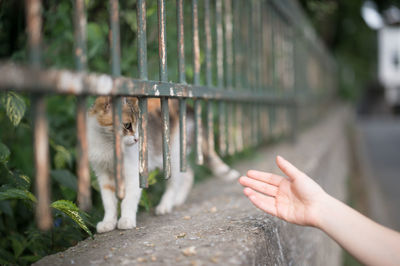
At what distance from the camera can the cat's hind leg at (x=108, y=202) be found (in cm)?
185

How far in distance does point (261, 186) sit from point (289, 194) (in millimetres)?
130

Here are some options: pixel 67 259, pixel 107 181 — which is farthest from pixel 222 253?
pixel 107 181

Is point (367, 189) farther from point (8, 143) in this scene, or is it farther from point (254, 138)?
point (8, 143)

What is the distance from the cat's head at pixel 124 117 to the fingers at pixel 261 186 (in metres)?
0.63

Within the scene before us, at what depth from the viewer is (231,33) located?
9.91 ft

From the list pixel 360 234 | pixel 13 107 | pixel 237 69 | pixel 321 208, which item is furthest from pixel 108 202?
pixel 237 69

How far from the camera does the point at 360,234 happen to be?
52.2 inches

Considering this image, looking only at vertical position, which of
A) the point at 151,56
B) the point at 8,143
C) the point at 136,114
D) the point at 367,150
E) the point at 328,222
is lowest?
the point at 367,150

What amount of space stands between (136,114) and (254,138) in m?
1.53

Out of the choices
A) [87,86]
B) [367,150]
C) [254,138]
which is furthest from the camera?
[367,150]

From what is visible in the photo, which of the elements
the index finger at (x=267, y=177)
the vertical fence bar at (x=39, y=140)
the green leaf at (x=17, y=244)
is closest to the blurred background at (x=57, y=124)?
the green leaf at (x=17, y=244)

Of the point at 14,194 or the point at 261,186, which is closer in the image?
the point at 14,194

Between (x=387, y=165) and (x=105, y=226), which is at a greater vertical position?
(x=105, y=226)

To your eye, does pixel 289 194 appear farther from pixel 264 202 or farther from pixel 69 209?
pixel 69 209
